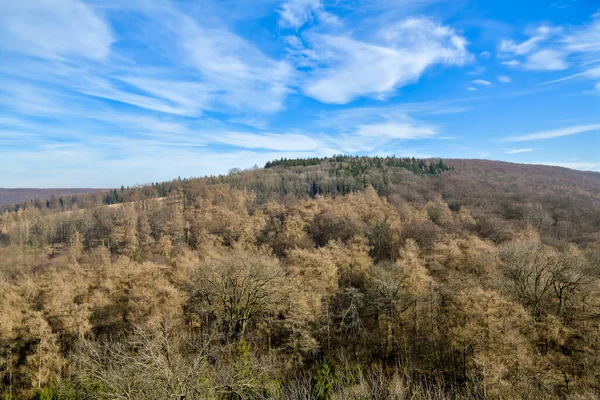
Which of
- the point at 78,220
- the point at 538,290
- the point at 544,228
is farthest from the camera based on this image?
the point at 78,220

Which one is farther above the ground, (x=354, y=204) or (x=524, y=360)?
(x=354, y=204)

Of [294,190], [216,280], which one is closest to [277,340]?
[216,280]

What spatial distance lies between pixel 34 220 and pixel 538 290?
143066mm

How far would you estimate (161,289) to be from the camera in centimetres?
3528

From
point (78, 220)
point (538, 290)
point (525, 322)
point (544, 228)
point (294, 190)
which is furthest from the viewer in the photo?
point (294, 190)

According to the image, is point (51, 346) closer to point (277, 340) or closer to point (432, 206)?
point (277, 340)

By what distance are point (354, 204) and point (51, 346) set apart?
69.3 m

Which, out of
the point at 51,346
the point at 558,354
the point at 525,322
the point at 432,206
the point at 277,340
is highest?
the point at 432,206

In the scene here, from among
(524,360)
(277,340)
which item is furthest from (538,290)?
(277,340)

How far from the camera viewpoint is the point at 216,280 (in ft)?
111

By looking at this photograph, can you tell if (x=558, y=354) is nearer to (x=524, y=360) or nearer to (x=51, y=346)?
(x=524, y=360)

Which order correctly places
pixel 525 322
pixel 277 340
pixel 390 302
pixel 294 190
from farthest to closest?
pixel 294 190
pixel 277 340
pixel 390 302
pixel 525 322

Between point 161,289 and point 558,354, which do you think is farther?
point 161,289

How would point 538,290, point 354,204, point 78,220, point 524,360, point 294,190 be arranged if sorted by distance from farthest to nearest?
point 294,190 < point 78,220 < point 354,204 < point 538,290 < point 524,360
